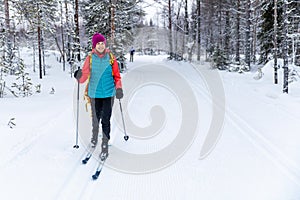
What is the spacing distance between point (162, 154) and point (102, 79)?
66.2 inches

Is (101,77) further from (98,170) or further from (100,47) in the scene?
(98,170)

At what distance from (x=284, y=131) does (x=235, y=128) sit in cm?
101

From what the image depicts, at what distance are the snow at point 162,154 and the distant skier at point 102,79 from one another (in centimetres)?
73

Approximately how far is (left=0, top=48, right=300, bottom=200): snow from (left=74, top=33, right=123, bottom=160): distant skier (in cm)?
73

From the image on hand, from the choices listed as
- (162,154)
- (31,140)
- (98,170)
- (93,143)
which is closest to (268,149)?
(162,154)

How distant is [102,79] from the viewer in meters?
5.05

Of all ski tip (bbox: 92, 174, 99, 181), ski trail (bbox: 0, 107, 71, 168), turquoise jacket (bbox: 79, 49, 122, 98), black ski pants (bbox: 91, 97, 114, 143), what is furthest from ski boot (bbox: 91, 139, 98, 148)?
ski tip (bbox: 92, 174, 99, 181)

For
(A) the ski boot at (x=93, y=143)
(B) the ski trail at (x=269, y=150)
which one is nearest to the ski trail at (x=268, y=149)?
(B) the ski trail at (x=269, y=150)

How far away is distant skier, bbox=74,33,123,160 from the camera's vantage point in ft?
16.5

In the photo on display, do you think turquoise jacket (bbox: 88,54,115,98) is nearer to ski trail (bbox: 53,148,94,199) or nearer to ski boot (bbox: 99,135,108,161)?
ski boot (bbox: 99,135,108,161)

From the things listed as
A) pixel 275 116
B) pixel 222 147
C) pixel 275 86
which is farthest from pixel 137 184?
pixel 275 86

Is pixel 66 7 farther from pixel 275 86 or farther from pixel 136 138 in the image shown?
pixel 136 138

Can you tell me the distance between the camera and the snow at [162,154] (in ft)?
12.7

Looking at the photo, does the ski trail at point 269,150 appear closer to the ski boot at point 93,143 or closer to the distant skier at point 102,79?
the distant skier at point 102,79
